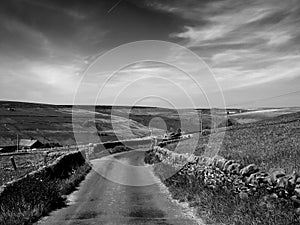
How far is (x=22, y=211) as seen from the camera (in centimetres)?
1133

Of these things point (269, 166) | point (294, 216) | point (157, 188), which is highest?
point (269, 166)

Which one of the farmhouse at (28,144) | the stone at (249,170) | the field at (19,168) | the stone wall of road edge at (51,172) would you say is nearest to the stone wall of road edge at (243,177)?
the stone at (249,170)

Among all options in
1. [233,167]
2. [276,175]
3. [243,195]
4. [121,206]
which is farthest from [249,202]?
[121,206]

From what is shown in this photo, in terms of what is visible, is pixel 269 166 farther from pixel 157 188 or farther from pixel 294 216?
pixel 157 188

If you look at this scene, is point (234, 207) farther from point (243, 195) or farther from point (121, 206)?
point (121, 206)

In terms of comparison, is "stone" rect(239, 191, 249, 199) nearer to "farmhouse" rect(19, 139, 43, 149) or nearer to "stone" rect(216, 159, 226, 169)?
"stone" rect(216, 159, 226, 169)

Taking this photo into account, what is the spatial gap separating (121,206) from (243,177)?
5090mm

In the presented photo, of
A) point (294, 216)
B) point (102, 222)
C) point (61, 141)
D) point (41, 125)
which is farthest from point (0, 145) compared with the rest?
point (294, 216)

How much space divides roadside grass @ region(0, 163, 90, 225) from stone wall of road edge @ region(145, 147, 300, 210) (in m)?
6.04

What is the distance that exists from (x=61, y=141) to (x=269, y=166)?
81.0m

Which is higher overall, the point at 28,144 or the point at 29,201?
the point at 29,201

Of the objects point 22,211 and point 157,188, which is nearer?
point 22,211

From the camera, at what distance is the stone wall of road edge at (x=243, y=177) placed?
26.7 ft

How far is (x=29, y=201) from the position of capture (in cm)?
1236
